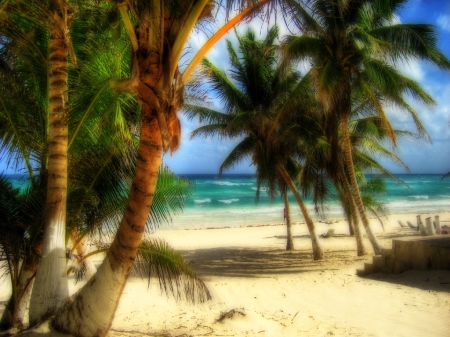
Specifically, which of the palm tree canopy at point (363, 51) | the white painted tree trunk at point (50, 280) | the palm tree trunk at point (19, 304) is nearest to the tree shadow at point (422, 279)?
the palm tree canopy at point (363, 51)

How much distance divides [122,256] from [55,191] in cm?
113

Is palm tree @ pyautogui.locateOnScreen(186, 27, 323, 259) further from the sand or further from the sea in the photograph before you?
the sea

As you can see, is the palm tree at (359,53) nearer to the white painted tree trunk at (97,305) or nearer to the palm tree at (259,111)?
the palm tree at (259,111)

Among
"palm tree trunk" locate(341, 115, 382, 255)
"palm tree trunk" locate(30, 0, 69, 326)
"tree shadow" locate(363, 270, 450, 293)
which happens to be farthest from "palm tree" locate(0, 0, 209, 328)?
"palm tree trunk" locate(341, 115, 382, 255)

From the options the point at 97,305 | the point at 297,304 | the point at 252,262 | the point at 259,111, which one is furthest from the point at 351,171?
the point at 97,305

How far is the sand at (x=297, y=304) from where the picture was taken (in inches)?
213

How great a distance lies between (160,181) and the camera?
5.36 m

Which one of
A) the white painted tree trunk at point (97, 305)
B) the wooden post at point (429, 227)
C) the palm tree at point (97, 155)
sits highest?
the palm tree at point (97, 155)

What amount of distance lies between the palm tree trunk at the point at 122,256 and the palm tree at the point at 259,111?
315 inches

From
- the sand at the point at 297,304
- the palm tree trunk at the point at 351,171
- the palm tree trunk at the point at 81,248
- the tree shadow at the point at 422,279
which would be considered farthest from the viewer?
the palm tree trunk at the point at 351,171

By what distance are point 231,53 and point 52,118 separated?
9799 millimetres

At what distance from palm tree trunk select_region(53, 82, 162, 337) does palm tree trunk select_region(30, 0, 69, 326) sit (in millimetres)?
355

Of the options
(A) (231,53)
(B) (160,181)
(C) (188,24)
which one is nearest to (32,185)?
(B) (160,181)

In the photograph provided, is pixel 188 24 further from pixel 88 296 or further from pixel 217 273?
pixel 217 273
